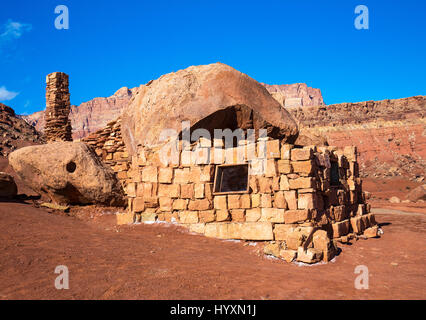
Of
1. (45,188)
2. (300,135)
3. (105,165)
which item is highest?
(300,135)

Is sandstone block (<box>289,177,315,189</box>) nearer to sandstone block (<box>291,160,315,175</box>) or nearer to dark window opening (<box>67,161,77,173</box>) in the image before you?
sandstone block (<box>291,160,315,175</box>)

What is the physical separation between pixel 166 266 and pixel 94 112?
133 m

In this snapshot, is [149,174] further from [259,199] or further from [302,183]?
[302,183]

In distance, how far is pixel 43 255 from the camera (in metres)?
4.88

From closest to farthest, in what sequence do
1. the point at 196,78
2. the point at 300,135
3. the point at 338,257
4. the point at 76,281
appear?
the point at 76,281
the point at 338,257
the point at 196,78
the point at 300,135

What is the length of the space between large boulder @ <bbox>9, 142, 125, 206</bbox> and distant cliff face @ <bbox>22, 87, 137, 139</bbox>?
117962mm

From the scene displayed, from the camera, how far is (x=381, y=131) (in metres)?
45.7

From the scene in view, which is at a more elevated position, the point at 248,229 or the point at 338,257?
the point at 248,229

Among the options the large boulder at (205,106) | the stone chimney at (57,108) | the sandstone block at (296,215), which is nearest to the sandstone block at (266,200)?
the sandstone block at (296,215)

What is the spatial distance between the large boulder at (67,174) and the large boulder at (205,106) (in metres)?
1.33

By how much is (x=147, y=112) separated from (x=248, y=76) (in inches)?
127

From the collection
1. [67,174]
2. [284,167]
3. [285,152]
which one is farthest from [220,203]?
[67,174]

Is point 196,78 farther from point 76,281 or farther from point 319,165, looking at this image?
point 76,281

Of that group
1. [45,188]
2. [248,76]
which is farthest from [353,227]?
[45,188]
